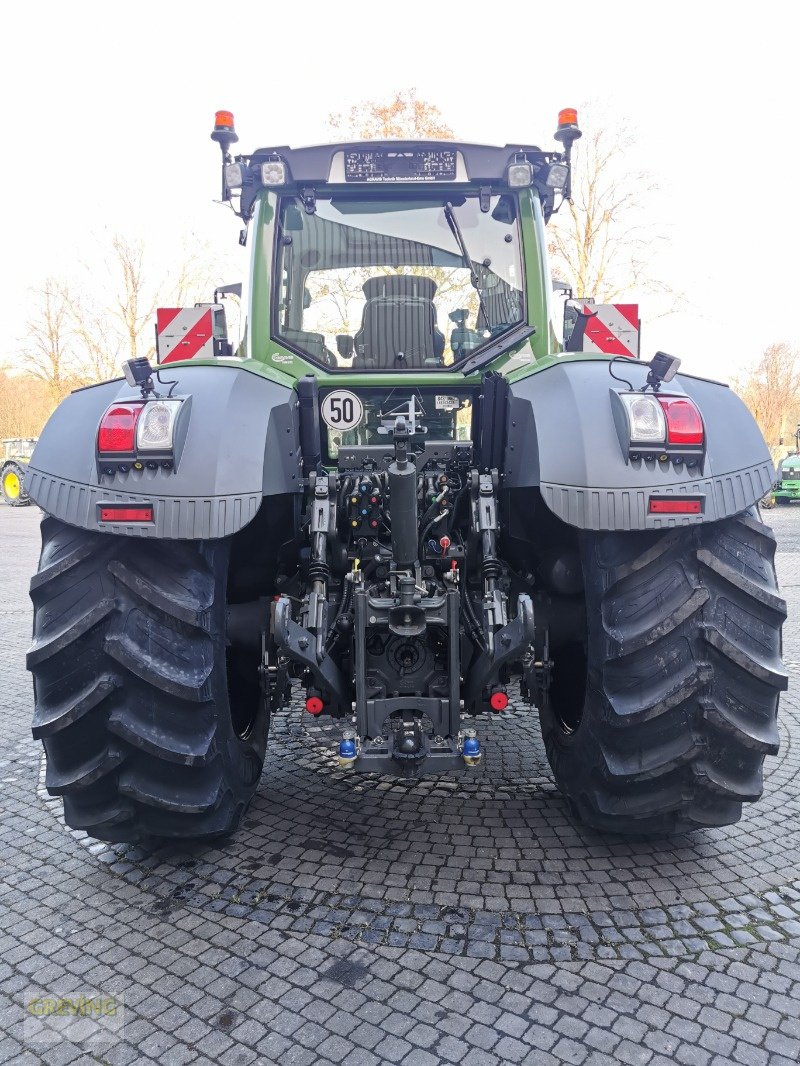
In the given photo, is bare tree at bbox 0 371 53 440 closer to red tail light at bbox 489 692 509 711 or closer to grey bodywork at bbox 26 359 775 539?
grey bodywork at bbox 26 359 775 539

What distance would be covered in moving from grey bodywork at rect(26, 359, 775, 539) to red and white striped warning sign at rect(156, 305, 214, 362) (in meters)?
2.15

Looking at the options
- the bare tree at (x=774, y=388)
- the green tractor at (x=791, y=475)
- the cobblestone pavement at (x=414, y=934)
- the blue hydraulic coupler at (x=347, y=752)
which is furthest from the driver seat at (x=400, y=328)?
the bare tree at (x=774, y=388)

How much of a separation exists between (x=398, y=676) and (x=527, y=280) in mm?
2123

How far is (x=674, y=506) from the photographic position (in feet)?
8.36

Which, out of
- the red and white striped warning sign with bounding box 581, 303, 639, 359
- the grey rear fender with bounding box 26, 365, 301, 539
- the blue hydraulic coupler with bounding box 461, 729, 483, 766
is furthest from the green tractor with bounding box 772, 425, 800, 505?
the grey rear fender with bounding box 26, 365, 301, 539

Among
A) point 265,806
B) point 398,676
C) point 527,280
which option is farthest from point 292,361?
point 265,806

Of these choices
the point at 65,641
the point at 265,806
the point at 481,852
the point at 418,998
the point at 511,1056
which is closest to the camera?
the point at 511,1056

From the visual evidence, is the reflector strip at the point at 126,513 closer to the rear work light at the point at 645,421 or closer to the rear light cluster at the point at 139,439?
the rear light cluster at the point at 139,439

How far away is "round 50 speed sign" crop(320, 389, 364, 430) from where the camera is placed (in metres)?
3.49

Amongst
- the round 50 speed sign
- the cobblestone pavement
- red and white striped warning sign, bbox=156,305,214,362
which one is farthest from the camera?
red and white striped warning sign, bbox=156,305,214,362

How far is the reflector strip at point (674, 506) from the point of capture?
2541mm

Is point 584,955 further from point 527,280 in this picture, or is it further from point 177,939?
point 527,280

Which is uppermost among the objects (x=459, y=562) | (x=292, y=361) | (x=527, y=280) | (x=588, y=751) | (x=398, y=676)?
(x=527, y=280)

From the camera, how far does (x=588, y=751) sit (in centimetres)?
293
